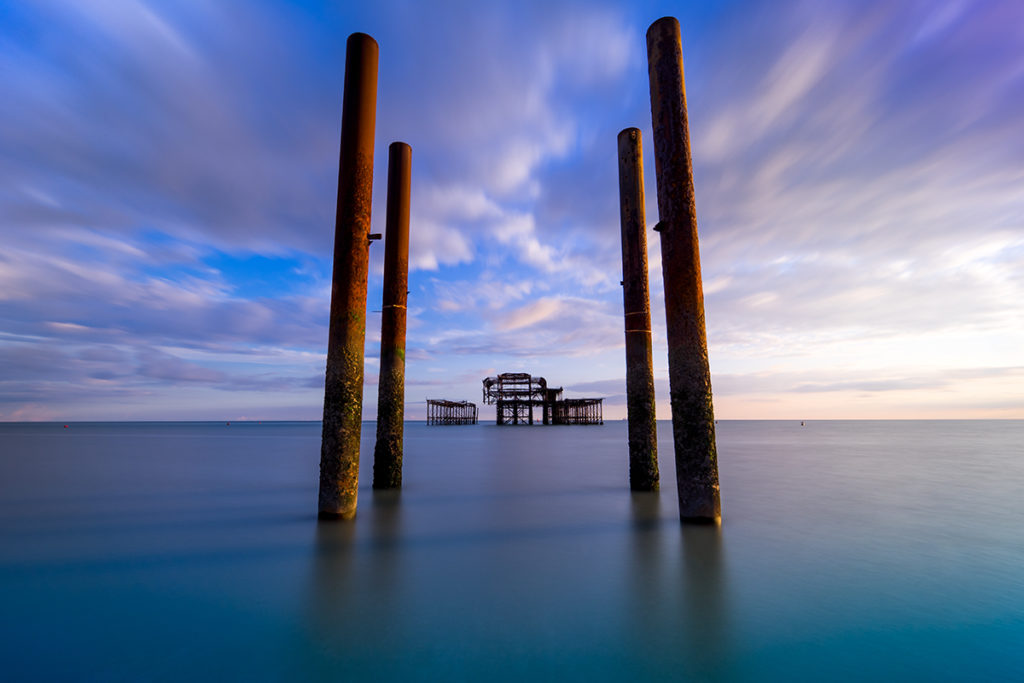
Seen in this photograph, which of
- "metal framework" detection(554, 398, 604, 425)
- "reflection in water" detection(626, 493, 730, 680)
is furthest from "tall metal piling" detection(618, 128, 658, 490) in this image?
"metal framework" detection(554, 398, 604, 425)

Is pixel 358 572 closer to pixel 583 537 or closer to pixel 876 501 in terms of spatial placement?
pixel 583 537

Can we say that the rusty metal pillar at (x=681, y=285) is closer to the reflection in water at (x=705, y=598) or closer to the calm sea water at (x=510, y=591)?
the reflection in water at (x=705, y=598)

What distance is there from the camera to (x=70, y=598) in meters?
4.32

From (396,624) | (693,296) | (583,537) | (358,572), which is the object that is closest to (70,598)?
(358,572)

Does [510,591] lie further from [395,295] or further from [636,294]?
[395,295]

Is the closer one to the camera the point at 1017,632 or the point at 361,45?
the point at 1017,632

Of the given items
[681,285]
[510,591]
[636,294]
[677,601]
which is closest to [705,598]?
[677,601]

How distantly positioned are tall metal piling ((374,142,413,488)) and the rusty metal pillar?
4.75 m

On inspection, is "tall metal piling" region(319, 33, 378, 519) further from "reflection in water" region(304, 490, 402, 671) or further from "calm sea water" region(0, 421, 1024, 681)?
"calm sea water" region(0, 421, 1024, 681)

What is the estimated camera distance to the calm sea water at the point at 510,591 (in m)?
3.14

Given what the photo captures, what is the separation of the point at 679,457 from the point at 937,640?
2.78m

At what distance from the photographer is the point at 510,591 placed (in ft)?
14.3

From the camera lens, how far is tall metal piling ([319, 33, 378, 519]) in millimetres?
6223

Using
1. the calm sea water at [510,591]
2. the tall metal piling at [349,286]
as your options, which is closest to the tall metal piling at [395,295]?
the calm sea water at [510,591]
